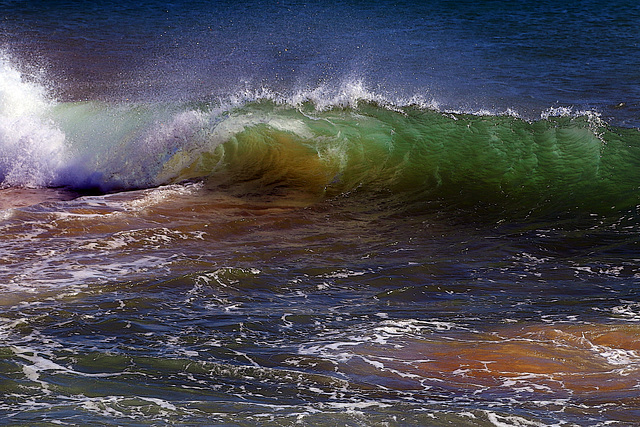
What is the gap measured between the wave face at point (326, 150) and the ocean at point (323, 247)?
44 mm

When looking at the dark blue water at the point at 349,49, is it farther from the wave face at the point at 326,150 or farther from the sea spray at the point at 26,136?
the sea spray at the point at 26,136

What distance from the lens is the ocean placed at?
4246 millimetres

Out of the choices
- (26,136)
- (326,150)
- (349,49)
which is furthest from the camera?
(349,49)

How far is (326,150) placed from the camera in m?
Result: 11.1

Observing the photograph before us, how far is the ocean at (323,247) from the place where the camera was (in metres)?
4.25

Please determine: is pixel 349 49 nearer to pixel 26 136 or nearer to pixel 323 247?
pixel 26 136

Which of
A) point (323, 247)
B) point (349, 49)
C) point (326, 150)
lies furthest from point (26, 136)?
point (349, 49)

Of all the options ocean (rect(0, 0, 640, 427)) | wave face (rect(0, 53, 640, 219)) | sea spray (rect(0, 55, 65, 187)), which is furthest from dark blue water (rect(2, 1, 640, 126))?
sea spray (rect(0, 55, 65, 187))

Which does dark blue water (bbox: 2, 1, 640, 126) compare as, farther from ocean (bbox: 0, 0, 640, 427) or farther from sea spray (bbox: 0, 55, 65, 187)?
sea spray (bbox: 0, 55, 65, 187)

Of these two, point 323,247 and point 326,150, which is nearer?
point 323,247

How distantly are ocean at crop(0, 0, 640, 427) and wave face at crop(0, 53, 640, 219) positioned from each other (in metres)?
0.04

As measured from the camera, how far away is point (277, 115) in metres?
11.9

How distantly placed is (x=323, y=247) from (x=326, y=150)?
151 inches

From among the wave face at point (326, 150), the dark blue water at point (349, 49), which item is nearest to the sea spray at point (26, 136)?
the wave face at point (326, 150)
